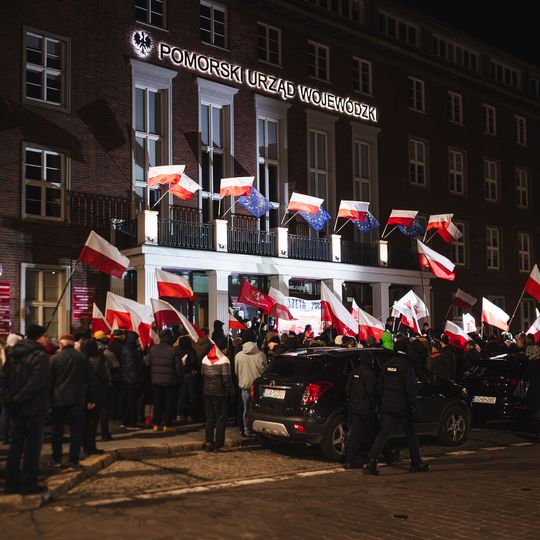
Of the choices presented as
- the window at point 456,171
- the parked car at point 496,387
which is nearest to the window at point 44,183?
the parked car at point 496,387

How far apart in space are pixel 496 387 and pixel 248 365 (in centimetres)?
499

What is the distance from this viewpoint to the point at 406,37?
33.8 m

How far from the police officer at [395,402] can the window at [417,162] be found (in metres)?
23.3

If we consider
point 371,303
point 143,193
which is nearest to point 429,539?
point 143,193

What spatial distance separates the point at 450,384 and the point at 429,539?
255 inches

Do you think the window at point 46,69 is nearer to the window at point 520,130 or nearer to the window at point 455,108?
the window at point 455,108

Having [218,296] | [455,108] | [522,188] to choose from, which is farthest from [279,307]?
[522,188]

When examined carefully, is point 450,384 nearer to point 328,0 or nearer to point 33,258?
point 33,258

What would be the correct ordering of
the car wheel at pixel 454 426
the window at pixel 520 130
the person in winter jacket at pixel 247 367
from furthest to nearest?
1. the window at pixel 520 130
2. the person in winter jacket at pixel 247 367
3. the car wheel at pixel 454 426

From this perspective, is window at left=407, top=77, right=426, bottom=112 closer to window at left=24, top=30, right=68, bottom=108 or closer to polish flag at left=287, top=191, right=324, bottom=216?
polish flag at left=287, top=191, right=324, bottom=216

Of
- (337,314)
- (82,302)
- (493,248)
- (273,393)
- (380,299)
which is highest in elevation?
(493,248)

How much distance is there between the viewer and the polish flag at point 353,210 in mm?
24750

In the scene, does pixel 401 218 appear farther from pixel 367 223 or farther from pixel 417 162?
pixel 417 162

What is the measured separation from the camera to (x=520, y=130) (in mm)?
39812
